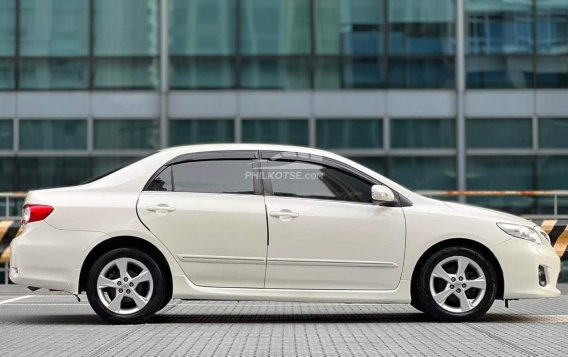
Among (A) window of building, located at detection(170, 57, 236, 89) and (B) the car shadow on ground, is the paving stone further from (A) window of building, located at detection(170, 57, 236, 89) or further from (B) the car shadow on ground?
(A) window of building, located at detection(170, 57, 236, 89)

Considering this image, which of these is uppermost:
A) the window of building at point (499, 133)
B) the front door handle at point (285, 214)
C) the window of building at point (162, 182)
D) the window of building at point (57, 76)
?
the window of building at point (57, 76)

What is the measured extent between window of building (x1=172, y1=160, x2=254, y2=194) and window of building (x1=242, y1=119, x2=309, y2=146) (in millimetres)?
15520

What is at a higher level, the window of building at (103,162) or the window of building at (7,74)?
the window of building at (7,74)

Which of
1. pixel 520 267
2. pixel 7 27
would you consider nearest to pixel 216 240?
pixel 520 267

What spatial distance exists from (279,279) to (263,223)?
1.63 ft

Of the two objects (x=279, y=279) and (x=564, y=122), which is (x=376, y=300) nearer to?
(x=279, y=279)

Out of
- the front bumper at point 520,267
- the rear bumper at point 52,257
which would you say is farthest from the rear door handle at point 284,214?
the front bumper at point 520,267

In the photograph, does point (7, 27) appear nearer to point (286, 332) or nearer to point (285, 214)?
point (285, 214)

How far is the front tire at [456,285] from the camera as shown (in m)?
10.3

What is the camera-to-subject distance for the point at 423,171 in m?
26.2

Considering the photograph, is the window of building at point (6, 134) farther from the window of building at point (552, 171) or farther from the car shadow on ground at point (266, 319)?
the car shadow on ground at point (266, 319)

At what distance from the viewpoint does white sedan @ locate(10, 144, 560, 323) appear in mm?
10266

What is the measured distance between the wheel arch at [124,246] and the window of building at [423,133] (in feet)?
53.2

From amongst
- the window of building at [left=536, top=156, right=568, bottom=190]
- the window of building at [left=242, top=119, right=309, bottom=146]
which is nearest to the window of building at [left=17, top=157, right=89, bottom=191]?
the window of building at [left=242, top=119, right=309, bottom=146]
